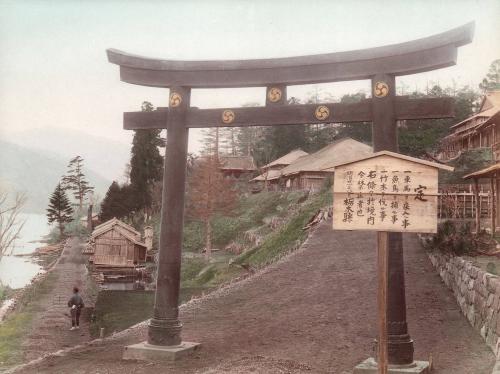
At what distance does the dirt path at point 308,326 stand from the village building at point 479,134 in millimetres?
7645

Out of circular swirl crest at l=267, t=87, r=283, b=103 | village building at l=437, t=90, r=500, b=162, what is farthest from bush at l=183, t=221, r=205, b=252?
circular swirl crest at l=267, t=87, r=283, b=103

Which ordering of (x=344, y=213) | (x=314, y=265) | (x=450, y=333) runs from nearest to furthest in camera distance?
(x=344, y=213)
(x=450, y=333)
(x=314, y=265)

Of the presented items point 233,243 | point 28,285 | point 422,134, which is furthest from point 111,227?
point 422,134

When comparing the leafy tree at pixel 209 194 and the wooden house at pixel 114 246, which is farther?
the leafy tree at pixel 209 194

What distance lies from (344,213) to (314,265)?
38.4 ft

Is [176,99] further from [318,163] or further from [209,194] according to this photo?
[318,163]

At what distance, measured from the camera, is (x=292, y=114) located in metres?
9.20

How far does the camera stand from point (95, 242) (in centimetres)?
3550

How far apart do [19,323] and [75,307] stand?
99.0 inches

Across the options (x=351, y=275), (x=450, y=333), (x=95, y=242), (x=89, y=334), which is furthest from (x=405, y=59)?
(x=95, y=242)

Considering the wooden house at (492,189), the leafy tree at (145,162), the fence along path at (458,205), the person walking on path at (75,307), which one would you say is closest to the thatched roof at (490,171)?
the wooden house at (492,189)

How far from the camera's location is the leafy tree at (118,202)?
45.6 metres

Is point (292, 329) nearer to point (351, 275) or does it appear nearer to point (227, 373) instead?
point (227, 373)

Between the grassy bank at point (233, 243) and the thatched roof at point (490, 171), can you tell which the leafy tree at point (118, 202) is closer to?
the grassy bank at point (233, 243)
